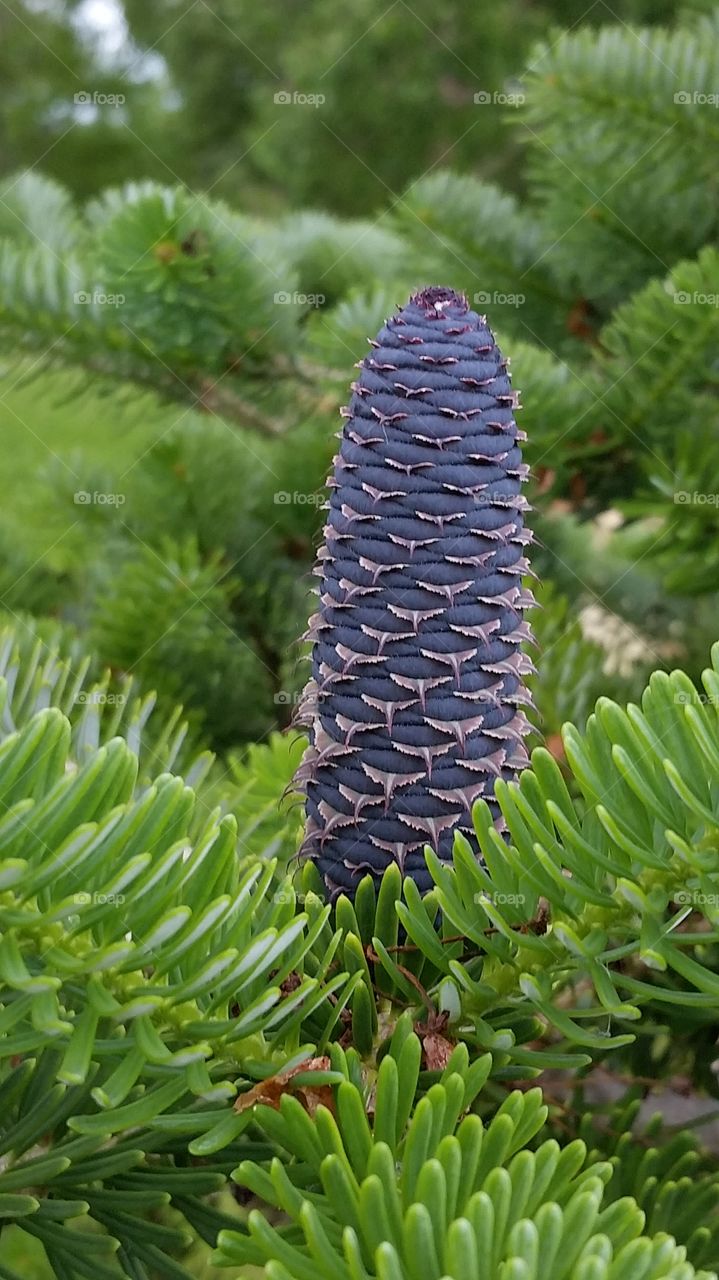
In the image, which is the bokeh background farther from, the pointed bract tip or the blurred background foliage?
the pointed bract tip

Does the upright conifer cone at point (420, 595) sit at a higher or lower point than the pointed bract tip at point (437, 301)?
lower

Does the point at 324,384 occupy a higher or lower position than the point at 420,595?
higher

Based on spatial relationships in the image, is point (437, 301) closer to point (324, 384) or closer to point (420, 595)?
point (420, 595)

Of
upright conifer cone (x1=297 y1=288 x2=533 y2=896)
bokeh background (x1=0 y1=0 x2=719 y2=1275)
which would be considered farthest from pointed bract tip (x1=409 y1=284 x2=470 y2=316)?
bokeh background (x1=0 y1=0 x2=719 y2=1275)

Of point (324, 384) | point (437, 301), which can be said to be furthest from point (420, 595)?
point (324, 384)

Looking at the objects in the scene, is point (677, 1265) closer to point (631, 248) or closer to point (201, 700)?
point (201, 700)

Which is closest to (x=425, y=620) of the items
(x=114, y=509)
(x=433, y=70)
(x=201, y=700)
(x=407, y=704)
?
(x=407, y=704)

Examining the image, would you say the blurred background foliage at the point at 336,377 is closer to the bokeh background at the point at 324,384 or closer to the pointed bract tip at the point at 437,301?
the bokeh background at the point at 324,384

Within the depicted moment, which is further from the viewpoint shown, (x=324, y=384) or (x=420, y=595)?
(x=324, y=384)

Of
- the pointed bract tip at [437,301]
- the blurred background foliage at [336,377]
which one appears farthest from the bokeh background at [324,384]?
the pointed bract tip at [437,301]
